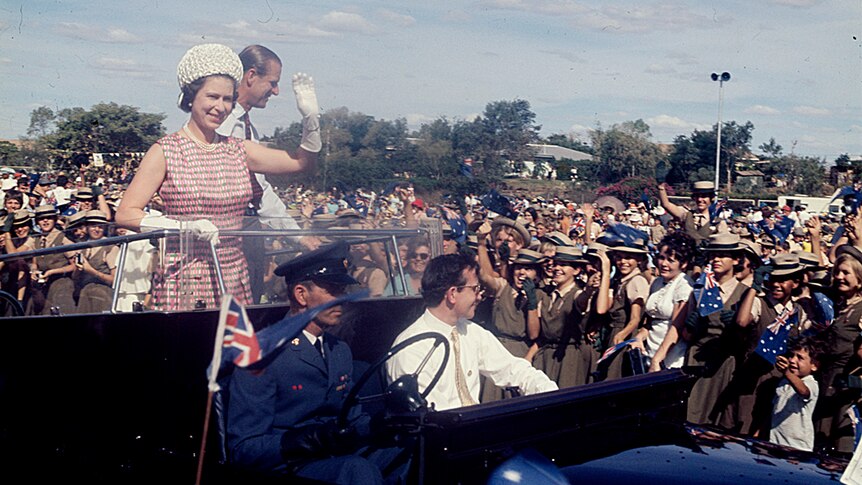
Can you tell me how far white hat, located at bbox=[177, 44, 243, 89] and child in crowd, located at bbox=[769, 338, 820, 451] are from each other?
11.0ft

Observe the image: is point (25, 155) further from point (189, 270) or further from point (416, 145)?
point (189, 270)

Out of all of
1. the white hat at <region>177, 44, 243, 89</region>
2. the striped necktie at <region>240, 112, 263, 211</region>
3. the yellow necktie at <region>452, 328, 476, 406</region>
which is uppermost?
the white hat at <region>177, 44, 243, 89</region>

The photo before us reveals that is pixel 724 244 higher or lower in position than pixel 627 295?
higher

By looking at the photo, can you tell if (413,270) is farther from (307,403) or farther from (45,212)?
(45,212)

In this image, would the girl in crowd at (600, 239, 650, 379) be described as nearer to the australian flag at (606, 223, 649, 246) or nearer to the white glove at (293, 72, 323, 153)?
the australian flag at (606, 223, 649, 246)

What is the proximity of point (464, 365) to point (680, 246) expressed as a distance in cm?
303

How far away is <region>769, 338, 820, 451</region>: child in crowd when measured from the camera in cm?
525

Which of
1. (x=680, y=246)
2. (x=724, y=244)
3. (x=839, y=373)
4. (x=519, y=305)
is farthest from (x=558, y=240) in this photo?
(x=839, y=373)

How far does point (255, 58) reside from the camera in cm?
490

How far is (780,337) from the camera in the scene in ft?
17.3

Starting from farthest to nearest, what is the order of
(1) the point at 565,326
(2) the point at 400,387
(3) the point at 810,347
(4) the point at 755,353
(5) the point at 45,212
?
(5) the point at 45,212 < (1) the point at 565,326 < (4) the point at 755,353 < (3) the point at 810,347 < (2) the point at 400,387

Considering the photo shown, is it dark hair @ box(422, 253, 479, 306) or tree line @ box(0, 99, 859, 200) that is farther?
tree line @ box(0, 99, 859, 200)

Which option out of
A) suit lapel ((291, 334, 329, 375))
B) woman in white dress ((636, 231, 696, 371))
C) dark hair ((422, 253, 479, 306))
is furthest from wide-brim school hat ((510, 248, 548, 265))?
suit lapel ((291, 334, 329, 375))

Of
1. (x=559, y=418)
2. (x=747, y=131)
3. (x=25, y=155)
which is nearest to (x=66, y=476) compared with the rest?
(x=559, y=418)
